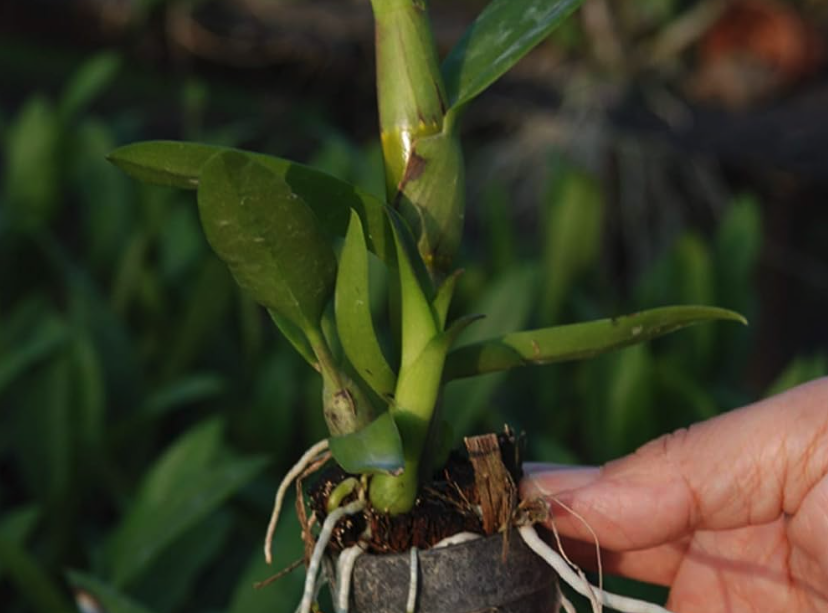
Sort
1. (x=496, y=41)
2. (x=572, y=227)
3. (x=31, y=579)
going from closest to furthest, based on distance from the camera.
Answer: (x=496, y=41) < (x=31, y=579) < (x=572, y=227)

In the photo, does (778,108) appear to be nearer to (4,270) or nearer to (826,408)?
(4,270)

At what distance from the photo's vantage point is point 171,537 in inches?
47.1

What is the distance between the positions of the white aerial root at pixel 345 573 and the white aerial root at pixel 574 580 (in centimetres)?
10

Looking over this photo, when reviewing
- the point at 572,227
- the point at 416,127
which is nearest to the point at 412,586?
the point at 416,127

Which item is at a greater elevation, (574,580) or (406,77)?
(406,77)

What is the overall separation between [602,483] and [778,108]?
2314mm

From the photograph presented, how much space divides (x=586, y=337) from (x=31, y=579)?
75cm

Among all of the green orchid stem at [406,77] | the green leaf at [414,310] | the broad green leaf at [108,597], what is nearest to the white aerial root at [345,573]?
the green leaf at [414,310]

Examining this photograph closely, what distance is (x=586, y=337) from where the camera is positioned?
0.70 meters

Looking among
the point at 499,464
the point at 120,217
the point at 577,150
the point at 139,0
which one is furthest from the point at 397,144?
the point at 139,0

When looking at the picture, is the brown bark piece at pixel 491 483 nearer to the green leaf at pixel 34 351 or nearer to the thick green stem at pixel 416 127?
the thick green stem at pixel 416 127

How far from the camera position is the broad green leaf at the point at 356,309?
0.68 metres

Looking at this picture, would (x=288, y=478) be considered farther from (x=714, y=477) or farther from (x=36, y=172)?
(x=36, y=172)

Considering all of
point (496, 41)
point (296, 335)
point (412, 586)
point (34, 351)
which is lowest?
point (34, 351)
